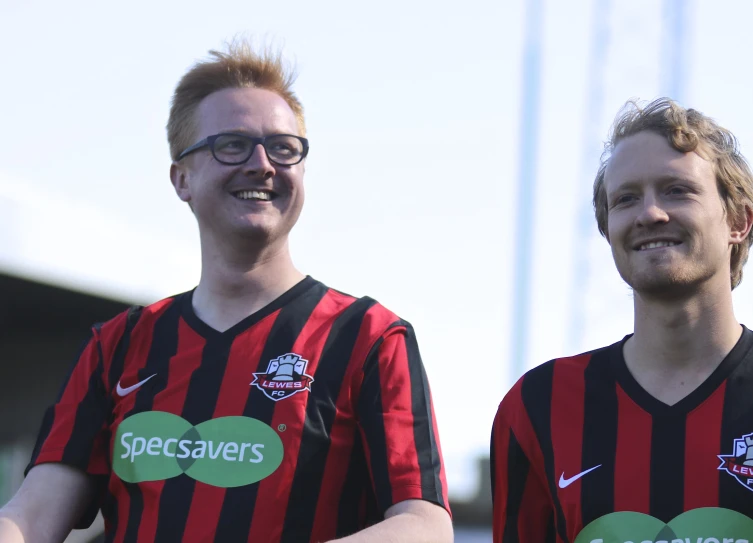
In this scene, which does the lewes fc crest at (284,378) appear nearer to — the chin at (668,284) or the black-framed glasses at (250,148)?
the black-framed glasses at (250,148)

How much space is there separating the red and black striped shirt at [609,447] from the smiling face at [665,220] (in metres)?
0.24

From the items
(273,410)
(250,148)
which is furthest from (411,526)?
(250,148)

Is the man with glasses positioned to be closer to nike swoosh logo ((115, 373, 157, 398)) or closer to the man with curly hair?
nike swoosh logo ((115, 373, 157, 398))

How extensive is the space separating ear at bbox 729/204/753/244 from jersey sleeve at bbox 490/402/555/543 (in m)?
0.76

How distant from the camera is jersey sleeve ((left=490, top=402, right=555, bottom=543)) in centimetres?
295

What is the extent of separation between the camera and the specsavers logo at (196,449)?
292cm

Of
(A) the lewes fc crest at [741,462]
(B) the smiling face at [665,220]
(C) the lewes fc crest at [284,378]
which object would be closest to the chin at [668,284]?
(B) the smiling face at [665,220]

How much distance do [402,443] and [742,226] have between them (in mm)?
1064

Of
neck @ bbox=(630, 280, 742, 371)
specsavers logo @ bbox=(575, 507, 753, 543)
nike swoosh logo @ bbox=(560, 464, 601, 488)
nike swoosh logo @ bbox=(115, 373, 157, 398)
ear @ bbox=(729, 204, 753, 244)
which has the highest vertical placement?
ear @ bbox=(729, 204, 753, 244)

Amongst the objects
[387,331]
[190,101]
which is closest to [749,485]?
[387,331]

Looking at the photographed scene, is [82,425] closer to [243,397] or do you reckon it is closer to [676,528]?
[243,397]

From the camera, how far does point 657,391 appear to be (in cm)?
287

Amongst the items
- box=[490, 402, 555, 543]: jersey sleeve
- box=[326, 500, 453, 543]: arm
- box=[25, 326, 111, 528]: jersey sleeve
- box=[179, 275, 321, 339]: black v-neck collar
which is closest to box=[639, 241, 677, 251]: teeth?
box=[490, 402, 555, 543]: jersey sleeve

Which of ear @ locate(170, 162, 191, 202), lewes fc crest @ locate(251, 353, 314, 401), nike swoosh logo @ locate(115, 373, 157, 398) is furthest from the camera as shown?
ear @ locate(170, 162, 191, 202)
